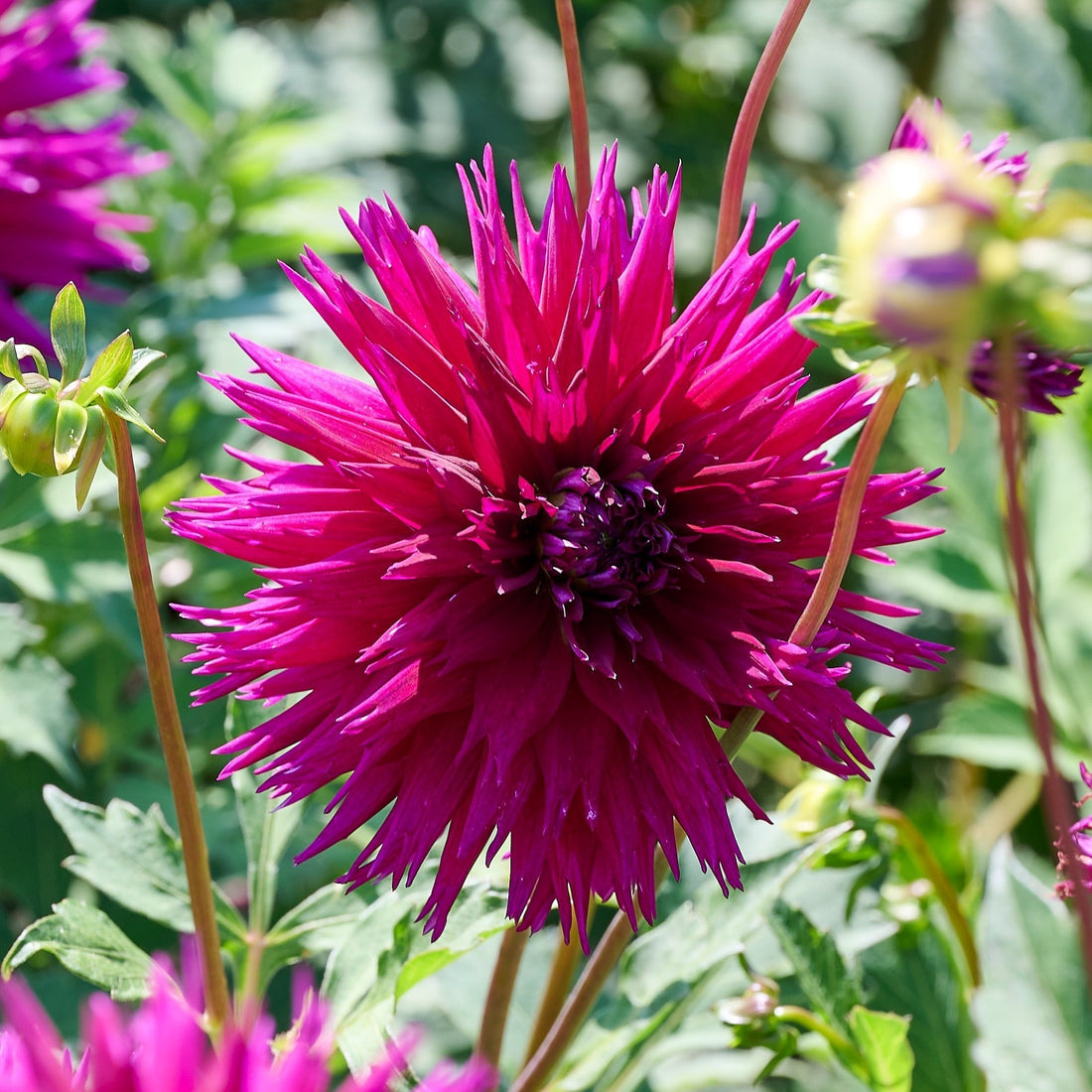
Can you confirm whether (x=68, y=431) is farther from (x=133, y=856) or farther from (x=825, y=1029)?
(x=825, y=1029)

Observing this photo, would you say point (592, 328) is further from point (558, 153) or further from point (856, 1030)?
point (558, 153)

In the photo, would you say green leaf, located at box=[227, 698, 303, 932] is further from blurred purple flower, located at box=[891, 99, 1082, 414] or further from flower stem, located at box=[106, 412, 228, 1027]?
blurred purple flower, located at box=[891, 99, 1082, 414]

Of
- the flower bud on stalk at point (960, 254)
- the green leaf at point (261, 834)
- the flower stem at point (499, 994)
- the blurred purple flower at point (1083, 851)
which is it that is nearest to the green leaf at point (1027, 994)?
the blurred purple flower at point (1083, 851)

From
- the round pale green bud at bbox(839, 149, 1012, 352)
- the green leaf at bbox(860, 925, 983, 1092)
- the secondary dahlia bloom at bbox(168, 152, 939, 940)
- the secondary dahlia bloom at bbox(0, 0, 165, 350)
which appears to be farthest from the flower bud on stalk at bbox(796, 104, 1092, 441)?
the secondary dahlia bloom at bbox(0, 0, 165, 350)

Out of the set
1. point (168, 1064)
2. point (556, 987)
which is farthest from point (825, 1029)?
point (168, 1064)

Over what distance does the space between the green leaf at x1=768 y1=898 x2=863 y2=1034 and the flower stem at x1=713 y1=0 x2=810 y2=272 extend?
1.26 feet

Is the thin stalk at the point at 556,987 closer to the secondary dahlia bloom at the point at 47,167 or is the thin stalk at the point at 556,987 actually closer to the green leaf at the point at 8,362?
the green leaf at the point at 8,362

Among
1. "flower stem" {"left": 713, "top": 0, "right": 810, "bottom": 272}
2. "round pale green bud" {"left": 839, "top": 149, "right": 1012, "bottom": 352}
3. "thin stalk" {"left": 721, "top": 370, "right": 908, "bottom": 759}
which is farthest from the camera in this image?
"flower stem" {"left": 713, "top": 0, "right": 810, "bottom": 272}

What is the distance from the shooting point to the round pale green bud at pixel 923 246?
0.30 metres

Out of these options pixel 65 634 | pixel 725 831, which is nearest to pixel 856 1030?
pixel 725 831

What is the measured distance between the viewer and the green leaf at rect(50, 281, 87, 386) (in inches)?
20.8

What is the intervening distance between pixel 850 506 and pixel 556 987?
35cm

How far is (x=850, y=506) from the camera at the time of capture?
48 cm

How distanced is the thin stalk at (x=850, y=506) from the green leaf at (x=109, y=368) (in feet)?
0.95
